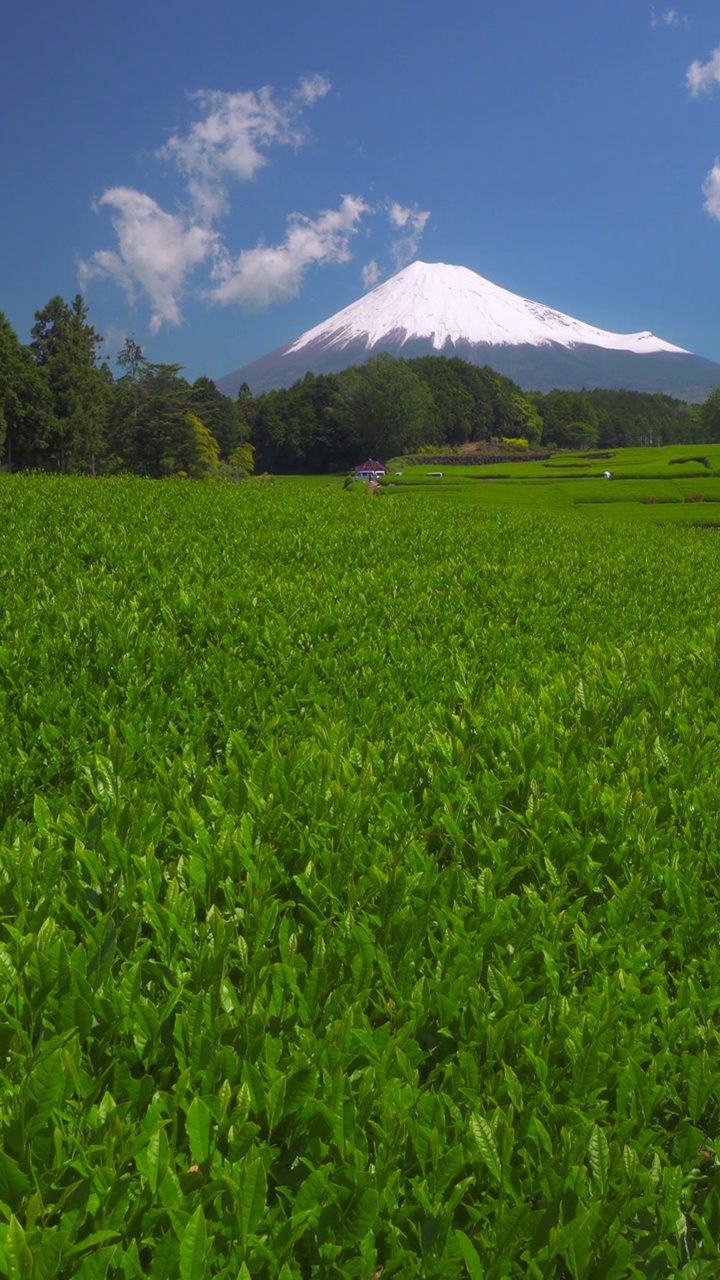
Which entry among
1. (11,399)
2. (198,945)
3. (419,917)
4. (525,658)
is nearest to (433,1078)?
(419,917)

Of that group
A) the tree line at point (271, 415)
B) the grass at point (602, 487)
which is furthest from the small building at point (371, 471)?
the tree line at point (271, 415)

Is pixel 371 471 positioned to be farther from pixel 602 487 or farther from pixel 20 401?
pixel 602 487

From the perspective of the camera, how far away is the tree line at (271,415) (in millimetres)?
55875

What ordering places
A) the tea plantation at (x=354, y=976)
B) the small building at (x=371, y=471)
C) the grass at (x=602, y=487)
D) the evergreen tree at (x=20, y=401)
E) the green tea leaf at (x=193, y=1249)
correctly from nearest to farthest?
1. the green tea leaf at (x=193, y=1249)
2. the tea plantation at (x=354, y=976)
3. the grass at (x=602, y=487)
4. the evergreen tree at (x=20, y=401)
5. the small building at (x=371, y=471)

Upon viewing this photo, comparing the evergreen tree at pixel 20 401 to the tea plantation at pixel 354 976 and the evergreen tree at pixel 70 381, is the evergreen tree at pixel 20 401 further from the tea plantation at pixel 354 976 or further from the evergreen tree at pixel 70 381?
the tea plantation at pixel 354 976

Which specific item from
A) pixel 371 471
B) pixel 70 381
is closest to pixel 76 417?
pixel 70 381

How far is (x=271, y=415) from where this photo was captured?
324ft

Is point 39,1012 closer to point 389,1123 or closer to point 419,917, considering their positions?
point 389,1123

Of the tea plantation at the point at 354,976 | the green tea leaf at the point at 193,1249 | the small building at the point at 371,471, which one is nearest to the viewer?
the green tea leaf at the point at 193,1249

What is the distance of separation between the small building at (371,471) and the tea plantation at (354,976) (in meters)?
55.9

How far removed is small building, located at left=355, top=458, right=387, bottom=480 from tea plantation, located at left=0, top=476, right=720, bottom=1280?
5592 centimetres

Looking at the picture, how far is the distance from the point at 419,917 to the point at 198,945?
24.7 inches

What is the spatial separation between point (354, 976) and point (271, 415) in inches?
3977

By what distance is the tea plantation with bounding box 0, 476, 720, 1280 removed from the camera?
150 centimetres
